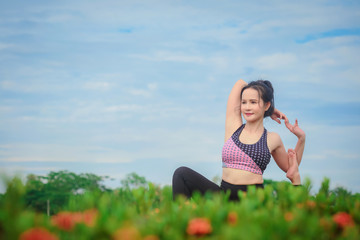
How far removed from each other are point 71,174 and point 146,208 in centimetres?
544

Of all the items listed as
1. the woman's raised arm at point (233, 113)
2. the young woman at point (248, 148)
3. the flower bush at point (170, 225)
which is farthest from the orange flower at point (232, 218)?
the woman's raised arm at point (233, 113)

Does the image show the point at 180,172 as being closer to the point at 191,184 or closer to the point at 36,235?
the point at 191,184

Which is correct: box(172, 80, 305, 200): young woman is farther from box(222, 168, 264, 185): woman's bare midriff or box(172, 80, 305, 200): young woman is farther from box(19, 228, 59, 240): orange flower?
box(19, 228, 59, 240): orange flower

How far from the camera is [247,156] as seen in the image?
19.2 ft

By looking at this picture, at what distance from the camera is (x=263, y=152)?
5.91m

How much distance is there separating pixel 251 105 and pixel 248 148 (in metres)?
0.69

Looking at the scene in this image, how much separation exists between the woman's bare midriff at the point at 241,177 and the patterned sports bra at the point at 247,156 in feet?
0.20

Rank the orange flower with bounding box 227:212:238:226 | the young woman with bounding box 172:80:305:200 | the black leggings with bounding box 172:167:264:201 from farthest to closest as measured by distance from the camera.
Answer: the young woman with bounding box 172:80:305:200
the black leggings with bounding box 172:167:264:201
the orange flower with bounding box 227:212:238:226

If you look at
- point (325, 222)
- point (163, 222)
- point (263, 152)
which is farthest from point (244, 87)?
point (163, 222)

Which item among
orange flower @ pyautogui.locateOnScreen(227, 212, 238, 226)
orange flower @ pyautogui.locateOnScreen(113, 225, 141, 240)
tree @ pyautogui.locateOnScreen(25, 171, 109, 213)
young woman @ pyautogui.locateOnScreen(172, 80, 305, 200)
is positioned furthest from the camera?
tree @ pyautogui.locateOnScreen(25, 171, 109, 213)

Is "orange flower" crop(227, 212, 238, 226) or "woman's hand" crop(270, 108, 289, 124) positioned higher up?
"woman's hand" crop(270, 108, 289, 124)

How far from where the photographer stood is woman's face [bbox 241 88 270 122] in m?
6.05

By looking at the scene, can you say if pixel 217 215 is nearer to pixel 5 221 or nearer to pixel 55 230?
pixel 55 230

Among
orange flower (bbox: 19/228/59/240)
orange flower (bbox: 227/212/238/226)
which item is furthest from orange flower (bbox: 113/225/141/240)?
orange flower (bbox: 227/212/238/226)
